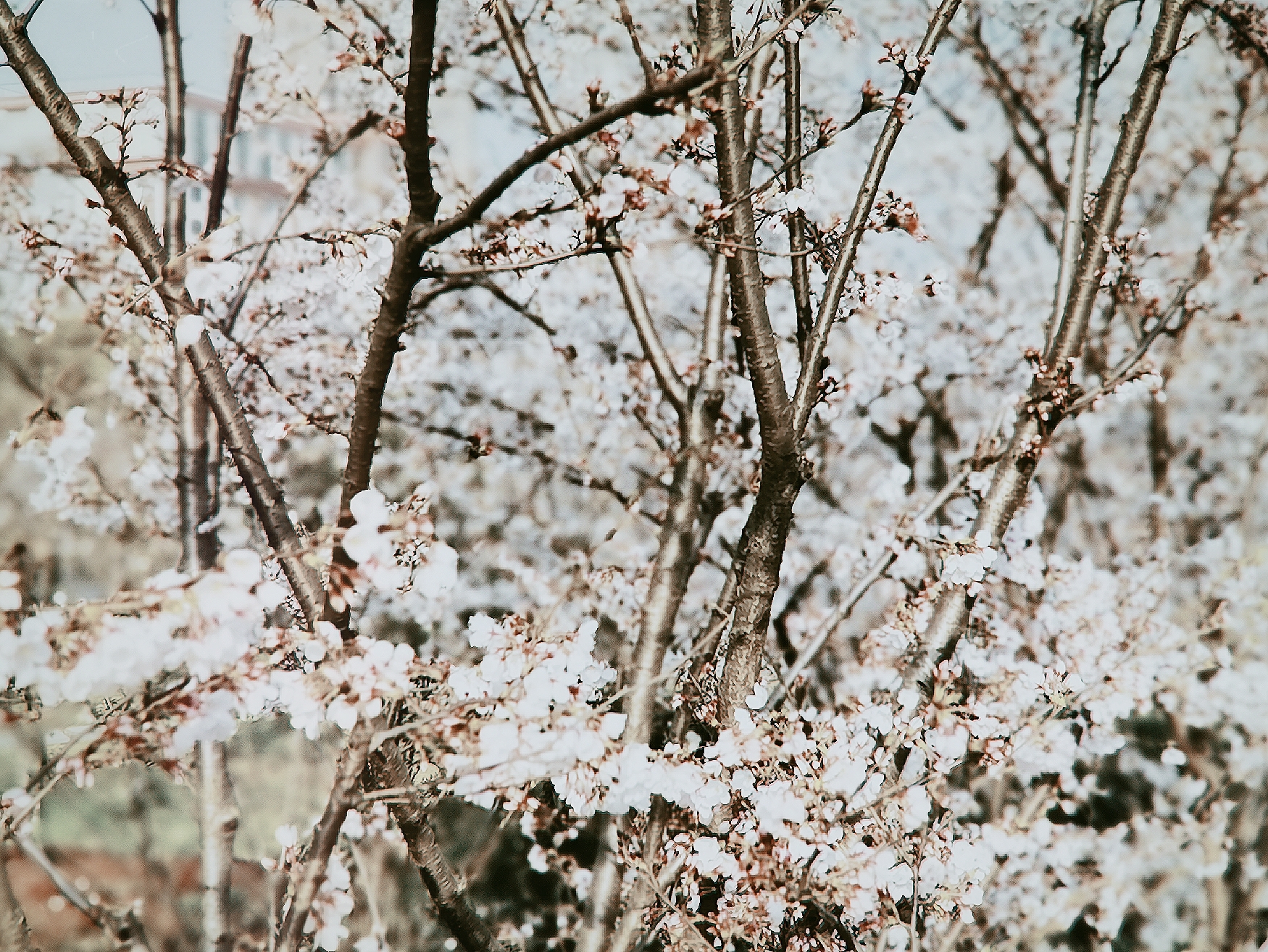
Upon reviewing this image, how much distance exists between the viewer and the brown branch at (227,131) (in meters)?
3.29

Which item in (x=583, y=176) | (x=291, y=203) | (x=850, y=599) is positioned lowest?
(x=850, y=599)

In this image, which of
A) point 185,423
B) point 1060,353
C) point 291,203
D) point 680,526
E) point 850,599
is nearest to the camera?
point 1060,353

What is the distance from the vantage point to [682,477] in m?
3.18

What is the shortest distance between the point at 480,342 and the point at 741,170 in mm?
4779

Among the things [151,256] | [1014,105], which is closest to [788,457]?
[151,256]

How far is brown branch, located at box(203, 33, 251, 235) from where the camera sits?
3.29 m

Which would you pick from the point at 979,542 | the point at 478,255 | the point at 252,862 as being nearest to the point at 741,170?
the point at 478,255

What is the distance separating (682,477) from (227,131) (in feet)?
8.81

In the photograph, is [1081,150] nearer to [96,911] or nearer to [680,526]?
[680,526]

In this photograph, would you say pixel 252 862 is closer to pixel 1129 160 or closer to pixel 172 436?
pixel 172 436

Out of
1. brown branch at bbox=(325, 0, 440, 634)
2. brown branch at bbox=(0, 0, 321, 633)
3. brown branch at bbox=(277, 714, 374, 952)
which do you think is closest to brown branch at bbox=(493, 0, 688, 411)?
brown branch at bbox=(325, 0, 440, 634)

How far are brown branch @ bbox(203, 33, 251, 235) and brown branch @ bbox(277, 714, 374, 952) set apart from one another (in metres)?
2.65

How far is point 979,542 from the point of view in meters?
2.48

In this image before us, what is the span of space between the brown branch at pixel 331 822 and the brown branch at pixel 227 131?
2647 millimetres
